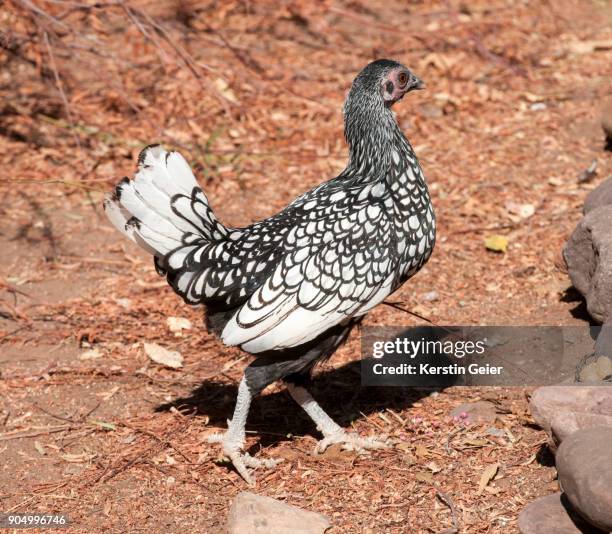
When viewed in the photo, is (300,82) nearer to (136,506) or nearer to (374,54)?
(374,54)

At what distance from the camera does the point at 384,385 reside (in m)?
5.12

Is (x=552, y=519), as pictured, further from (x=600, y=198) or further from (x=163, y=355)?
(x=163, y=355)

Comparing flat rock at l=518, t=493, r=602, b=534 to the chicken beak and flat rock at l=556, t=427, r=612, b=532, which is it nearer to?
flat rock at l=556, t=427, r=612, b=532

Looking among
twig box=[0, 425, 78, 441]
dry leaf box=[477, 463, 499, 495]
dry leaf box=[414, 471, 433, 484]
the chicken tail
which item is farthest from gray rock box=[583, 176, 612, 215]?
twig box=[0, 425, 78, 441]

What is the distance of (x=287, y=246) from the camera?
13.8 ft

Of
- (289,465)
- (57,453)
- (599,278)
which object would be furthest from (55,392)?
(599,278)

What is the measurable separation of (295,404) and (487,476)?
4.30 feet

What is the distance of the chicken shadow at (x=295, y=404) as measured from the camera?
190 inches

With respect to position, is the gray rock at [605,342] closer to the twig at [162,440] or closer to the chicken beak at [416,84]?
the chicken beak at [416,84]

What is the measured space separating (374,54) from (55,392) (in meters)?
5.22

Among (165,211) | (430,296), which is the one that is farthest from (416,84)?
(430,296)

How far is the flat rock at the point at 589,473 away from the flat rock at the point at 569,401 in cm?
26

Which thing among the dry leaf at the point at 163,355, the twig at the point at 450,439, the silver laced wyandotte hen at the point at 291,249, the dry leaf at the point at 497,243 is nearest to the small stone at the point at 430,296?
the dry leaf at the point at 497,243

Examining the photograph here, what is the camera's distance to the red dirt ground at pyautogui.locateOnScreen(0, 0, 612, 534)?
4.28 m
